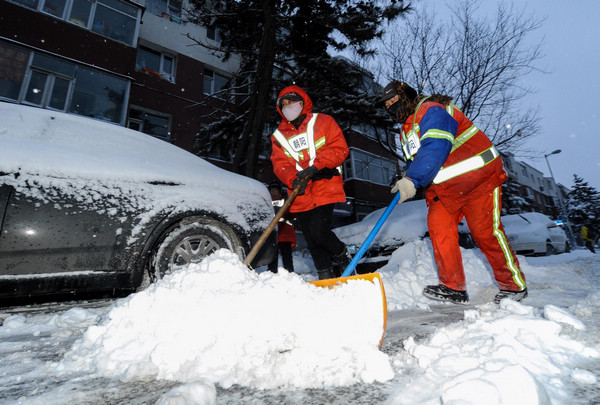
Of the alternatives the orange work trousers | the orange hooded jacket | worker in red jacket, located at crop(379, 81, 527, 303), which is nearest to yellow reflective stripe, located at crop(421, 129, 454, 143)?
worker in red jacket, located at crop(379, 81, 527, 303)

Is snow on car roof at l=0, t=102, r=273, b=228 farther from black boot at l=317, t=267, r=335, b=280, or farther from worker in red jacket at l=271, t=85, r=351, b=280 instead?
black boot at l=317, t=267, r=335, b=280

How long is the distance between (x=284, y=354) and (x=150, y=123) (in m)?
13.0

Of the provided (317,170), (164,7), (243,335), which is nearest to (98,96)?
(164,7)

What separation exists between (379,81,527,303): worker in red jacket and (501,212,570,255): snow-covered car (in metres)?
6.08

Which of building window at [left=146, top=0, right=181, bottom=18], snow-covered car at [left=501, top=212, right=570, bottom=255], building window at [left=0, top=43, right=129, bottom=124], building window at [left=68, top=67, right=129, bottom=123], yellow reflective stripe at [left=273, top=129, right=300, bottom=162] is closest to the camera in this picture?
yellow reflective stripe at [left=273, top=129, right=300, bottom=162]

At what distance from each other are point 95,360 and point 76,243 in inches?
52.5

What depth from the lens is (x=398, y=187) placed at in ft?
6.72

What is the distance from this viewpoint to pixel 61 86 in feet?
29.6

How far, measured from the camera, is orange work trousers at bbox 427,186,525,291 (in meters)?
2.26

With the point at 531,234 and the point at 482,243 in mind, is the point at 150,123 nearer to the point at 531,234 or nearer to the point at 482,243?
the point at 482,243

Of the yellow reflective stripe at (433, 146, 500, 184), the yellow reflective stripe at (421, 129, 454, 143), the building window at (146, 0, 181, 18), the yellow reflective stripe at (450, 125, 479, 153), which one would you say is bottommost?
the yellow reflective stripe at (433, 146, 500, 184)

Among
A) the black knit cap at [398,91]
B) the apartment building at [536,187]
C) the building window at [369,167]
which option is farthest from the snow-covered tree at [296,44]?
the apartment building at [536,187]

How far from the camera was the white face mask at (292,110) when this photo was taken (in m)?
2.74

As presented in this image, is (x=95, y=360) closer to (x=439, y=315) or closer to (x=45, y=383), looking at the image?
(x=45, y=383)
